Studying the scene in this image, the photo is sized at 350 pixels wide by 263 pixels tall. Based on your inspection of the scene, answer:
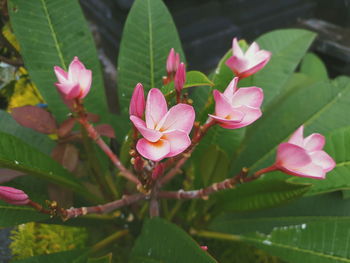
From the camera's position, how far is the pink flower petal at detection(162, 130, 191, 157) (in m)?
0.46

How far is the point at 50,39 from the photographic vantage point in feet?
2.63

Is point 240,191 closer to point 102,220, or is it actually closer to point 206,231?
point 206,231

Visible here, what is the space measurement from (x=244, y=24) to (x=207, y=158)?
108 cm

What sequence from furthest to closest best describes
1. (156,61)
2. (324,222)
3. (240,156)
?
(240,156) → (156,61) → (324,222)

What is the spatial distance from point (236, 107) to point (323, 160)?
15 cm

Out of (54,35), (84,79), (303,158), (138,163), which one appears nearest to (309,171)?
(303,158)

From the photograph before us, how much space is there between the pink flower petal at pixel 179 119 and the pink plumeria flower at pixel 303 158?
0.14 m

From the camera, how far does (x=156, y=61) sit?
836 millimetres

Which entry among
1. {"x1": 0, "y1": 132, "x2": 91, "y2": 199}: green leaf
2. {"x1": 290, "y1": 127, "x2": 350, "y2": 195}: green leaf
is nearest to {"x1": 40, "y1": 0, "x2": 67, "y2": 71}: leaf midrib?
{"x1": 0, "y1": 132, "x2": 91, "y2": 199}: green leaf

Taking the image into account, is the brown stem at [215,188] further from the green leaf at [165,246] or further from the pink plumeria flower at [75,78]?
the pink plumeria flower at [75,78]

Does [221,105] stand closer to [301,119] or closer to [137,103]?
[137,103]

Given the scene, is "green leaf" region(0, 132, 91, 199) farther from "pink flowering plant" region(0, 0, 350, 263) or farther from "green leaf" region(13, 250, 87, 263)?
"green leaf" region(13, 250, 87, 263)

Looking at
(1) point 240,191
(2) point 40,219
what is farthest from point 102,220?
(1) point 240,191

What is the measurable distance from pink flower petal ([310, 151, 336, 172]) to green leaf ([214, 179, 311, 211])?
2.3 inches
